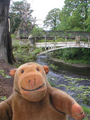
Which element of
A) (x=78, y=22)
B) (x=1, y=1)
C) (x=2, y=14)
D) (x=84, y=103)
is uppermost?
(x=78, y=22)

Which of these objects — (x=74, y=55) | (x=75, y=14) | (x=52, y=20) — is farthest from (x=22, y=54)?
(x=52, y=20)

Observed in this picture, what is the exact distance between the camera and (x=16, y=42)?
927 centimetres

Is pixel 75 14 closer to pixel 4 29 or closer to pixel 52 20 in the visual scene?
pixel 52 20

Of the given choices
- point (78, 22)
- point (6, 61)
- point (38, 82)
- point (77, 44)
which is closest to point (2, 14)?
point (6, 61)

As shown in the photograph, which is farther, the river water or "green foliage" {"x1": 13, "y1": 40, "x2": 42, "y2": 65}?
"green foliage" {"x1": 13, "y1": 40, "x2": 42, "y2": 65}

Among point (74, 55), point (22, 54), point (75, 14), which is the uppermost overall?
point (75, 14)

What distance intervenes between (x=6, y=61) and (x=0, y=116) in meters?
5.76

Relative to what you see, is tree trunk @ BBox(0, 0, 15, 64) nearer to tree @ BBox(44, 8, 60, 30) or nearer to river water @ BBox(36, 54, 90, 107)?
river water @ BBox(36, 54, 90, 107)

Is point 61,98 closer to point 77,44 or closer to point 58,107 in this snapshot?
point 58,107

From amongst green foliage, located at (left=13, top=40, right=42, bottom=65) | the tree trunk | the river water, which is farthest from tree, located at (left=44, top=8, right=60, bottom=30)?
the tree trunk

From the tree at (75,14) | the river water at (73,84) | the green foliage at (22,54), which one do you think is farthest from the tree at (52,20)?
the green foliage at (22,54)

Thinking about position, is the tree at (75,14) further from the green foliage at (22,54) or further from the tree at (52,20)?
the green foliage at (22,54)

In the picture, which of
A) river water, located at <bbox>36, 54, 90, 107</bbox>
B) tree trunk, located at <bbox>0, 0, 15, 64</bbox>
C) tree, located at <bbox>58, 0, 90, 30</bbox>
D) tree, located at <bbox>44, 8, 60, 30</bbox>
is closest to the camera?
river water, located at <bbox>36, 54, 90, 107</bbox>

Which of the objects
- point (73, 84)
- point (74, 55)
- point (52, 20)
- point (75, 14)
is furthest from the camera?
point (52, 20)
